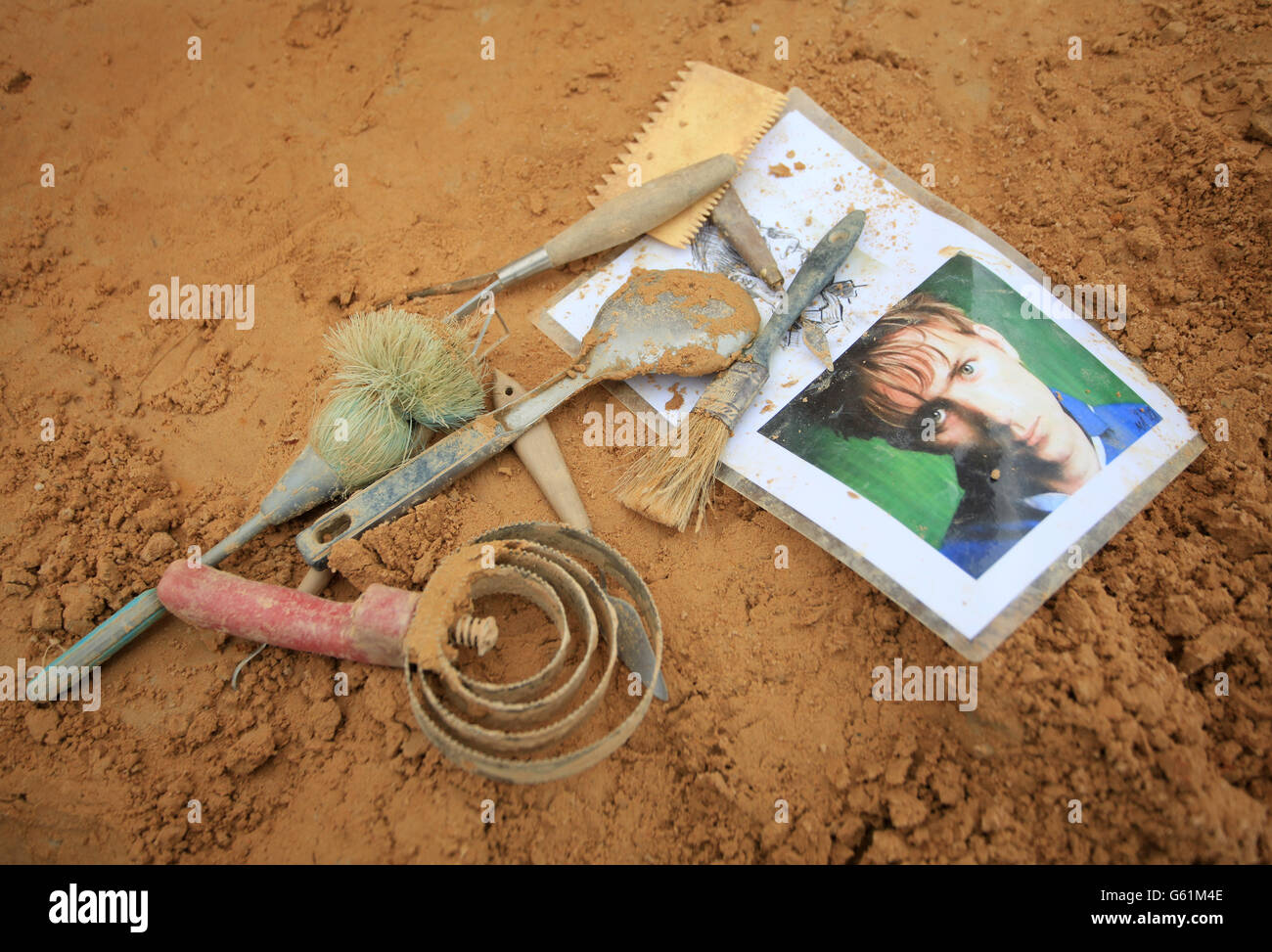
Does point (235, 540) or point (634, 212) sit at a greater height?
point (634, 212)

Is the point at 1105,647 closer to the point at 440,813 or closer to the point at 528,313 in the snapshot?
the point at 440,813

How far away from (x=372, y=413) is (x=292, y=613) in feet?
1.75

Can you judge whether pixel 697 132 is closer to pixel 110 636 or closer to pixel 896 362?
pixel 896 362

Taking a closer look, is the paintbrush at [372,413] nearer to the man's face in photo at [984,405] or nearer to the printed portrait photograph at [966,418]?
the printed portrait photograph at [966,418]

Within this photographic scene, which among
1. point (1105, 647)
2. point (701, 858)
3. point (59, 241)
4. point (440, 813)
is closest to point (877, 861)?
point (701, 858)

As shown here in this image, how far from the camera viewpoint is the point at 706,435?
78.3 inches

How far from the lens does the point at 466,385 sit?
1.99 metres

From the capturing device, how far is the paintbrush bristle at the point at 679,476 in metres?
1.94

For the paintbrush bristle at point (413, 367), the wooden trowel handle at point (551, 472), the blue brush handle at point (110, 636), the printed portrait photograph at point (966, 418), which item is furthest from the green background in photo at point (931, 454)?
the blue brush handle at point (110, 636)

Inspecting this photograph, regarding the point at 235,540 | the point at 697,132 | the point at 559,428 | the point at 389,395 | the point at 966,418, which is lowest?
the point at 235,540

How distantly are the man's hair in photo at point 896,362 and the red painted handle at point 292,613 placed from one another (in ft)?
4.23

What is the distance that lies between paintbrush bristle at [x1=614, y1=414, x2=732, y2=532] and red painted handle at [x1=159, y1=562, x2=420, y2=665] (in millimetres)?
631

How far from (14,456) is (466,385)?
3.86 feet

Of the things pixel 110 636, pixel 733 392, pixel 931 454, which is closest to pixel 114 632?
pixel 110 636
